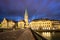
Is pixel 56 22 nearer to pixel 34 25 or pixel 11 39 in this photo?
pixel 34 25

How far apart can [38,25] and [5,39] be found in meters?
64.0

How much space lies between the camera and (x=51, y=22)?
66.0 meters

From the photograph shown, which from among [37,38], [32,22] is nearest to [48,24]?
[32,22]

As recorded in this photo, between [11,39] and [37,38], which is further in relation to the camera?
[37,38]

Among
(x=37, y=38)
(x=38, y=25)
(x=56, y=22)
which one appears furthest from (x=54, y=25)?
(x=37, y=38)

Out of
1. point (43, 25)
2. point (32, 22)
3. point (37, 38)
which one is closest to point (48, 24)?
point (43, 25)

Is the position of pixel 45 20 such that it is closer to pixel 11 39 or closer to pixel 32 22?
pixel 32 22

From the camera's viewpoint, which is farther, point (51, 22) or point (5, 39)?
point (51, 22)

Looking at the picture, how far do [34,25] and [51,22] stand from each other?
22.8 feet

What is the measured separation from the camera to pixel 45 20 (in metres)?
67.0

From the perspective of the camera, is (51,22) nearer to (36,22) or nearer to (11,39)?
(36,22)

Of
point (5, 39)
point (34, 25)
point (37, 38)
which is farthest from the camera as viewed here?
point (34, 25)

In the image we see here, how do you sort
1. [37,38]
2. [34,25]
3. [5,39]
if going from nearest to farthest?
[5,39], [37,38], [34,25]

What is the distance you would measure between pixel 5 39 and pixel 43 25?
63.7 m
